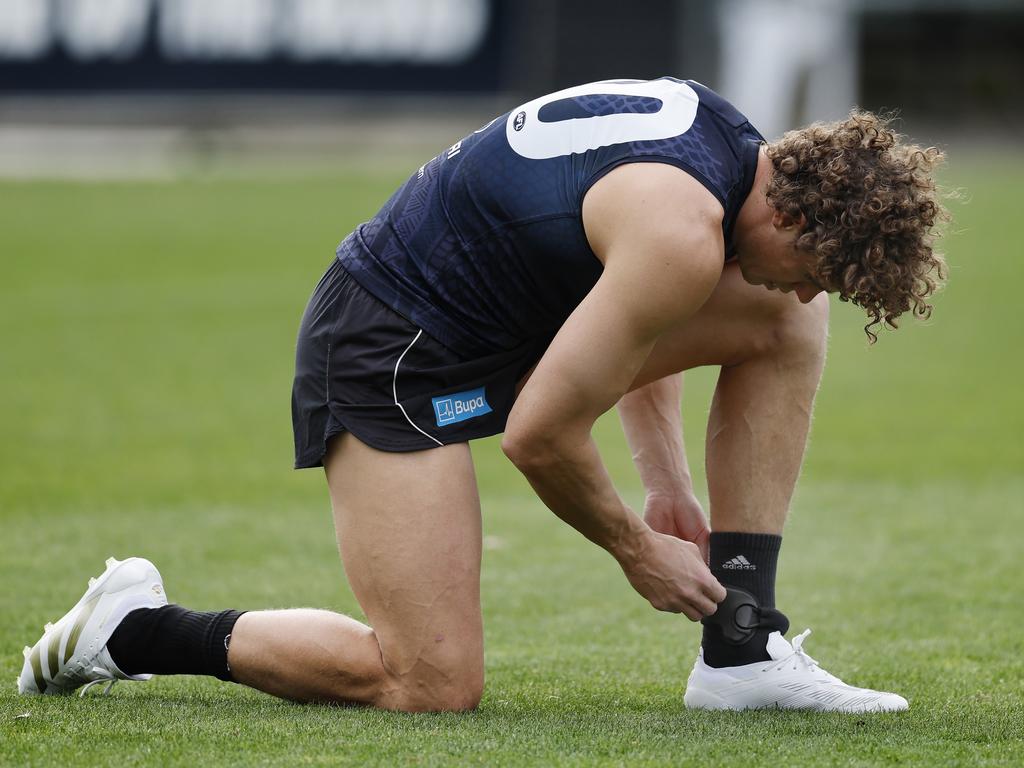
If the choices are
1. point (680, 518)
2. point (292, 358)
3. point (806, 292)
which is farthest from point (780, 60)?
point (806, 292)

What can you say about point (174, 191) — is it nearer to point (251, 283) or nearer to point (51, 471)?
point (251, 283)

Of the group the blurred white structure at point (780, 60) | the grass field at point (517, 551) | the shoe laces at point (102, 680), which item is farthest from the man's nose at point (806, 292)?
the blurred white structure at point (780, 60)

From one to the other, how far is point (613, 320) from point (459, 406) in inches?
26.6

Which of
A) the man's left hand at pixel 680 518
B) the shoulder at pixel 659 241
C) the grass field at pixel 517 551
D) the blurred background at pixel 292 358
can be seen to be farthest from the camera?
the blurred background at pixel 292 358

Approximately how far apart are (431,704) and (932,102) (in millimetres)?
38374

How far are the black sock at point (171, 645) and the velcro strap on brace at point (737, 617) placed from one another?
1.21 m

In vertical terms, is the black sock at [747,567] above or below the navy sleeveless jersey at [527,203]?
below

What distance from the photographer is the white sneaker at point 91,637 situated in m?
3.76

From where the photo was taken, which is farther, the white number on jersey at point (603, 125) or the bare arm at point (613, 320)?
the white number on jersey at point (603, 125)

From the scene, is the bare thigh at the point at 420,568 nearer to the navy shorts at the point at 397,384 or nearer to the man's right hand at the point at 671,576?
the navy shorts at the point at 397,384

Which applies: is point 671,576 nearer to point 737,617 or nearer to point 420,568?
point 737,617

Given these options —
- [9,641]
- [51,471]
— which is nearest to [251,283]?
[51,471]

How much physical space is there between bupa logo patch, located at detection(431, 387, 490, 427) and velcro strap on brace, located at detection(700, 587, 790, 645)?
2.52ft

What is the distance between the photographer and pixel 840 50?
1389 inches
